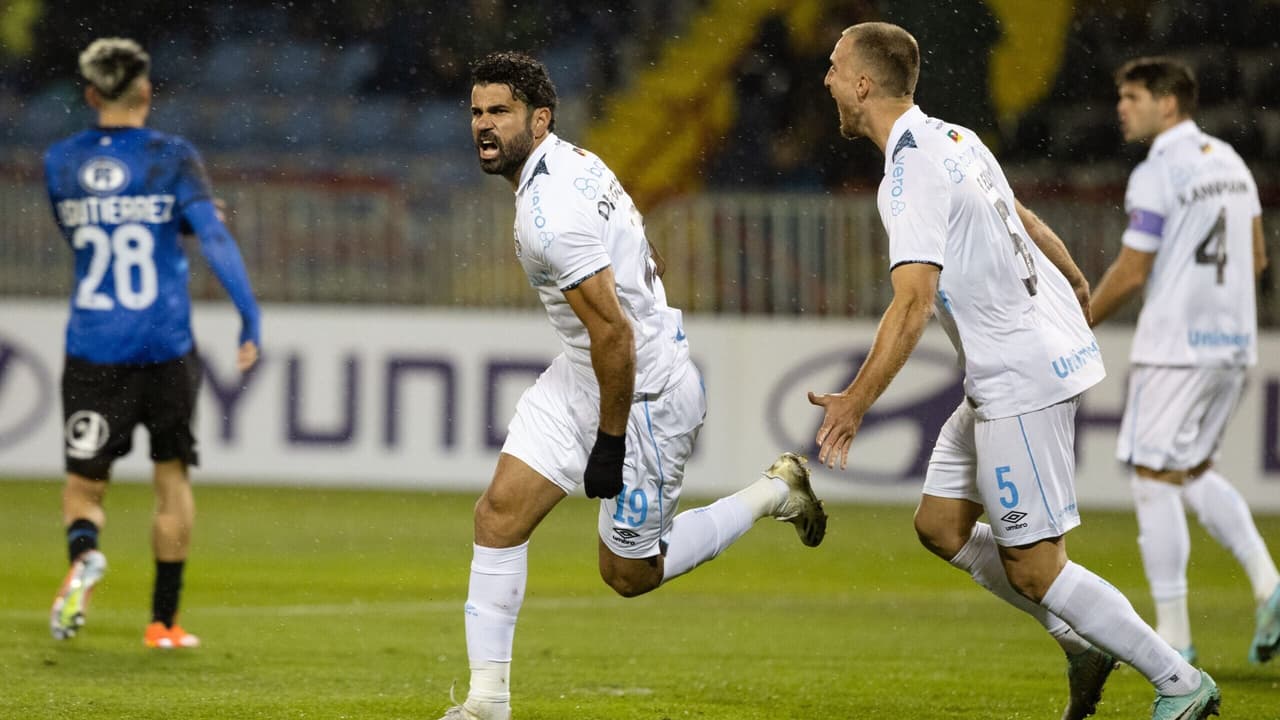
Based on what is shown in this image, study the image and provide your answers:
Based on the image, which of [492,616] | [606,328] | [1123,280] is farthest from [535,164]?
[1123,280]

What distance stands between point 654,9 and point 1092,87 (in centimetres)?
412

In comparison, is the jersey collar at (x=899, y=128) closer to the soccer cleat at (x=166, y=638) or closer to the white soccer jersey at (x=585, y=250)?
the white soccer jersey at (x=585, y=250)

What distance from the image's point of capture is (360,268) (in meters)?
12.5

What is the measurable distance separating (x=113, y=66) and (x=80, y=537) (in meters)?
1.75

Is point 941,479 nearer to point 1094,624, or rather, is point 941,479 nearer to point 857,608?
point 1094,624

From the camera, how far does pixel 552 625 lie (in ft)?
24.9

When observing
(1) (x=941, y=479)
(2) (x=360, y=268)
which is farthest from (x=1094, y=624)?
(2) (x=360, y=268)

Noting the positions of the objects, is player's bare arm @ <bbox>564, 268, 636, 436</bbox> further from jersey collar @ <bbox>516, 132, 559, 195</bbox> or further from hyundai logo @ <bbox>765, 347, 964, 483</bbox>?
hyundai logo @ <bbox>765, 347, 964, 483</bbox>

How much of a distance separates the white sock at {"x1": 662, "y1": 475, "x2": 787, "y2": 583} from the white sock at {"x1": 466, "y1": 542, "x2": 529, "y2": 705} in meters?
0.57

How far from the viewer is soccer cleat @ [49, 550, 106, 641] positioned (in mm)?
6367

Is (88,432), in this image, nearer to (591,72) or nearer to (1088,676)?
(1088,676)

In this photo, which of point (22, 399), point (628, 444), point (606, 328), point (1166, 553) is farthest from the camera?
point (22, 399)

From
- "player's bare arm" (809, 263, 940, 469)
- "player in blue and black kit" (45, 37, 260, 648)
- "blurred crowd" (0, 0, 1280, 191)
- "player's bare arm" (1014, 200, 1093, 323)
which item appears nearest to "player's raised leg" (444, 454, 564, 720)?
"player's bare arm" (809, 263, 940, 469)

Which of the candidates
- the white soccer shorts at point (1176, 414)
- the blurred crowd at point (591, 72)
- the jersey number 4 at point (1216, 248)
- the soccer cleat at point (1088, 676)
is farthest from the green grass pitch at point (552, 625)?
the blurred crowd at point (591, 72)
